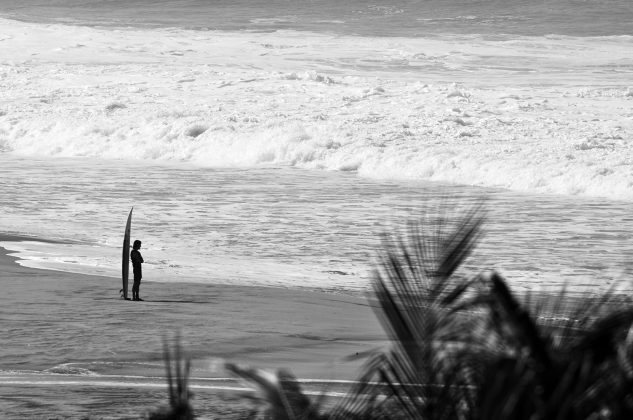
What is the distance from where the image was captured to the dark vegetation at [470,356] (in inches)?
63.9

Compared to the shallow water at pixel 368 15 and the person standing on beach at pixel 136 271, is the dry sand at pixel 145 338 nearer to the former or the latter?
the person standing on beach at pixel 136 271

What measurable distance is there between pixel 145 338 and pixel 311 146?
19450 mm

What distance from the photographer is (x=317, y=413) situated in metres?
1.95

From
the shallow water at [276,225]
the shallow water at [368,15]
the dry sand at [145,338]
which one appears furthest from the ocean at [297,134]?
the dry sand at [145,338]

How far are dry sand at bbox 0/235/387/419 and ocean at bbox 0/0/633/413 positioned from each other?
0.12m

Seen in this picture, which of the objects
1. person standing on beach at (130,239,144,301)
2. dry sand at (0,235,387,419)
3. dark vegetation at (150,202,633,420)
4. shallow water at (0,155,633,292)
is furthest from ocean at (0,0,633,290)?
dark vegetation at (150,202,633,420)

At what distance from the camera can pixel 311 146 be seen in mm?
28812

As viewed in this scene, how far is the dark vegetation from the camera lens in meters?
1.62

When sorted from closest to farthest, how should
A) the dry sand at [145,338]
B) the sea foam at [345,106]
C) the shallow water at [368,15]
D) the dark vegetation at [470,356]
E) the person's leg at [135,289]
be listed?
the dark vegetation at [470,356], the dry sand at [145,338], the person's leg at [135,289], the sea foam at [345,106], the shallow water at [368,15]

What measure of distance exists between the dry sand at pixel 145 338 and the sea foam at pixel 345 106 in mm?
11847

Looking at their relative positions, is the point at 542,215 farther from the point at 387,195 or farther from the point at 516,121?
the point at 516,121

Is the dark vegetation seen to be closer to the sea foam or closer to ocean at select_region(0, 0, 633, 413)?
ocean at select_region(0, 0, 633, 413)

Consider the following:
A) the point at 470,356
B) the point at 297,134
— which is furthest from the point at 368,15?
the point at 470,356

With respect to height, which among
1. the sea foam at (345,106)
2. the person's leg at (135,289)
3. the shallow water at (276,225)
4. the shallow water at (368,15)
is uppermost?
the person's leg at (135,289)
